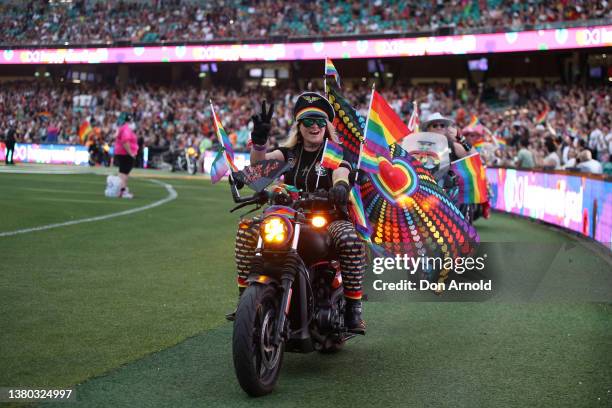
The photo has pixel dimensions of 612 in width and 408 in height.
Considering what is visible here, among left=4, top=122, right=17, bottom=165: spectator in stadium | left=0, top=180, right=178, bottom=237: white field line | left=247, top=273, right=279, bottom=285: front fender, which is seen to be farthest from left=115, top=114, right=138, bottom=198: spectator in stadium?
left=4, top=122, right=17, bottom=165: spectator in stadium

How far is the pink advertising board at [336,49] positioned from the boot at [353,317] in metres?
30.4

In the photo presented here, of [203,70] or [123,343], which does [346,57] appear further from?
[123,343]

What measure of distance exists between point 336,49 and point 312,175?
38.4 m

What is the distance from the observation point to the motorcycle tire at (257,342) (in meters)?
5.04

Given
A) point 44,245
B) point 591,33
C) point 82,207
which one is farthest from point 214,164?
point 591,33

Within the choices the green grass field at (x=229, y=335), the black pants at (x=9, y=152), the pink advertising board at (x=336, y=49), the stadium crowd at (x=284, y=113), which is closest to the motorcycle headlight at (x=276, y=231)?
the green grass field at (x=229, y=335)

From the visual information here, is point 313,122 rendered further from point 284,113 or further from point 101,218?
point 284,113

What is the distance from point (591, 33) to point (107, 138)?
78.2 feet

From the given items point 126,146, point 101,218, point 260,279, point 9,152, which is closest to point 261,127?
point 260,279

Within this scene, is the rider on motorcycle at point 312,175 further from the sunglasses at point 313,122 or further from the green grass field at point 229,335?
the green grass field at point 229,335

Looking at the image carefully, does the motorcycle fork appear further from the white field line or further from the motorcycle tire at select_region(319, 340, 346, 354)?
the white field line

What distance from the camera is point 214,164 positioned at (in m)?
6.42

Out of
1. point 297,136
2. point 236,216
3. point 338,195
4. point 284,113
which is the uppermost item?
point 284,113

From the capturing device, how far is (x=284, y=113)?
43.9 meters
